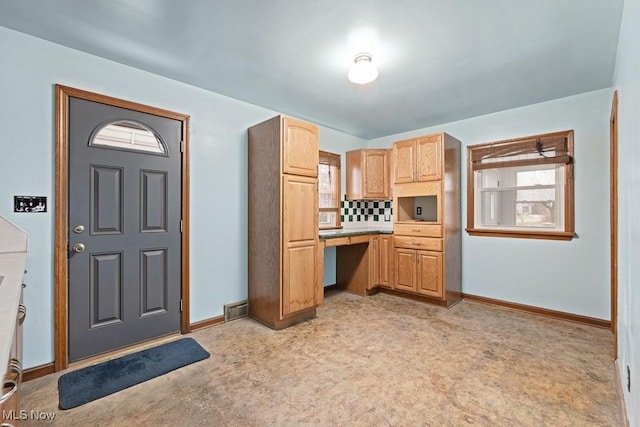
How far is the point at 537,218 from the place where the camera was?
11.3 feet

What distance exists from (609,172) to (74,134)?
15.7 ft

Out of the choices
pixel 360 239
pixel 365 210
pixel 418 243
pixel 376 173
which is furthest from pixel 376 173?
pixel 418 243

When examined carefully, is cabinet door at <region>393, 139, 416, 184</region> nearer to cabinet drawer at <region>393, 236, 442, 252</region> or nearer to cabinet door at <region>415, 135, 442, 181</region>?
cabinet door at <region>415, 135, 442, 181</region>

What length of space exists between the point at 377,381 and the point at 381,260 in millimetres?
2206

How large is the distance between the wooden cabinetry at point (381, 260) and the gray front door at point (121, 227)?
8.03 ft

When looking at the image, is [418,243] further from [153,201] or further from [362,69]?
[153,201]

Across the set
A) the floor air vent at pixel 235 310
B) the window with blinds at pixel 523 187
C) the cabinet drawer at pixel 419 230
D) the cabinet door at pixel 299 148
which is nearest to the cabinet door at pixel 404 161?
the cabinet drawer at pixel 419 230

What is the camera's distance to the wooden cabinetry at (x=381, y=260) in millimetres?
4113

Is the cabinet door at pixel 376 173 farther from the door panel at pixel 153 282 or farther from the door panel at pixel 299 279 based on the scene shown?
the door panel at pixel 153 282

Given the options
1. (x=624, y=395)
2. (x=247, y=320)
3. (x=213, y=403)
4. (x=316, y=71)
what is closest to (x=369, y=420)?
(x=213, y=403)

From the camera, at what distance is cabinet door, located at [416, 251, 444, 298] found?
3.61 metres

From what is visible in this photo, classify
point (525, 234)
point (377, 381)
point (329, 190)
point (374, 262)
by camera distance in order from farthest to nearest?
point (329, 190) < point (374, 262) < point (525, 234) < point (377, 381)

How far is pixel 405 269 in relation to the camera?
3.93m

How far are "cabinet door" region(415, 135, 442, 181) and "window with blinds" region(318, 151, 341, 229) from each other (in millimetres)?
1204
